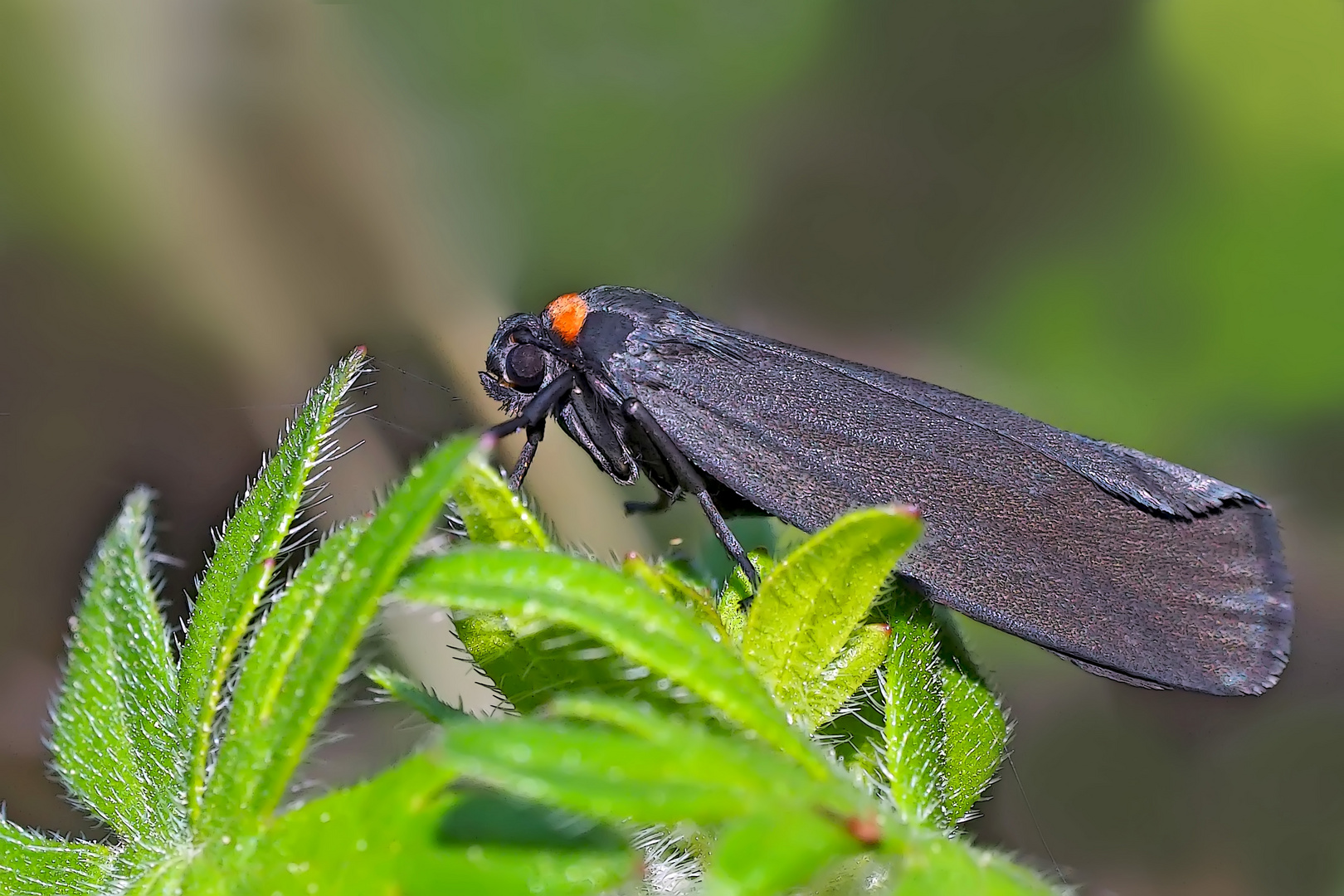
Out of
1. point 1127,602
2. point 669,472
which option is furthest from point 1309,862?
point 669,472

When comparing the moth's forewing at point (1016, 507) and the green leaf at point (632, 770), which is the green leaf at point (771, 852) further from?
the moth's forewing at point (1016, 507)

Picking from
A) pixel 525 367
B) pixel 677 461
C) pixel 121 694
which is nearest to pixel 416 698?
pixel 121 694

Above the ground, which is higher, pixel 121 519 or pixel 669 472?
pixel 669 472

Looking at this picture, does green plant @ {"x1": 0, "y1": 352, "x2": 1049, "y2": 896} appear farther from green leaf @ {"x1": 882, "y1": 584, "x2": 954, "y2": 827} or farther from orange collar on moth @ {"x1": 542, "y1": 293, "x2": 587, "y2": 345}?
orange collar on moth @ {"x1": 542, "y1": 293, "x2": 587, "y2": 345}

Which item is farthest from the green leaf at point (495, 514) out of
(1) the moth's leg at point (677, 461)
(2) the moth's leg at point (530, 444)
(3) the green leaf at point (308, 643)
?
(2) the moth's leg at point (530, 444)

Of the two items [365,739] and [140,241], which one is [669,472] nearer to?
[365,739]

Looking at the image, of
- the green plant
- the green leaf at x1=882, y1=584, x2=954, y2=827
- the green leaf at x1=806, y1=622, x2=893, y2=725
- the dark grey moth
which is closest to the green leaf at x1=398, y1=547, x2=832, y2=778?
the green plant
